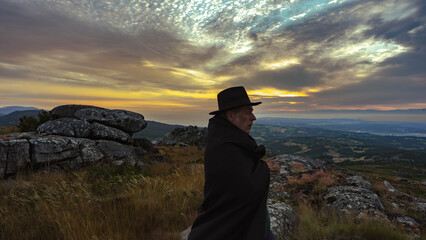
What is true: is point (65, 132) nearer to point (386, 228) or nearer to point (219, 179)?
point (219, 179)

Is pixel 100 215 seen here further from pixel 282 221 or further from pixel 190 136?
pixel 190 136

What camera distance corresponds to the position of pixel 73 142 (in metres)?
11.9

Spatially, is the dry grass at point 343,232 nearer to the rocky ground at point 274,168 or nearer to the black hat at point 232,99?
the rocky ground at point 274,168

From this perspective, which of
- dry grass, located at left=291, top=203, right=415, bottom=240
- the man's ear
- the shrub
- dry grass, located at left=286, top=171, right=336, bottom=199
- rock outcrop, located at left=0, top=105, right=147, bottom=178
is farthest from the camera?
the shrub

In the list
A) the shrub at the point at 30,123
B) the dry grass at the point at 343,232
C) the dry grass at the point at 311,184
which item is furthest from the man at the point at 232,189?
the shrub at the point at 30,123

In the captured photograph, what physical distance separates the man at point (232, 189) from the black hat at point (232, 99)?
32 centimetres

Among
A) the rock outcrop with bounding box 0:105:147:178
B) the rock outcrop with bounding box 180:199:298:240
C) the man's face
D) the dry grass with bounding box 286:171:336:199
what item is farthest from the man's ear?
the rock outcrop with bounding box 0:105:147:178

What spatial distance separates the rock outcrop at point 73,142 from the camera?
380 inches

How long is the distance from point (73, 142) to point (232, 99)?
13089mm

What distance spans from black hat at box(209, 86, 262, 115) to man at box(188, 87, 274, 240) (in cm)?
32

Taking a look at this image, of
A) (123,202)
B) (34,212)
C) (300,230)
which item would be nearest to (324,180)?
(300,230)

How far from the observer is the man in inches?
89.7

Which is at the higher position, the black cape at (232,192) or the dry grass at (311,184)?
the black cape at (232,192)

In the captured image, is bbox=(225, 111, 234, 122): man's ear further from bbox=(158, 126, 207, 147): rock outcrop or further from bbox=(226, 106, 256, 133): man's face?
bbox=(158, 126, 207, 147): rock outcrop
